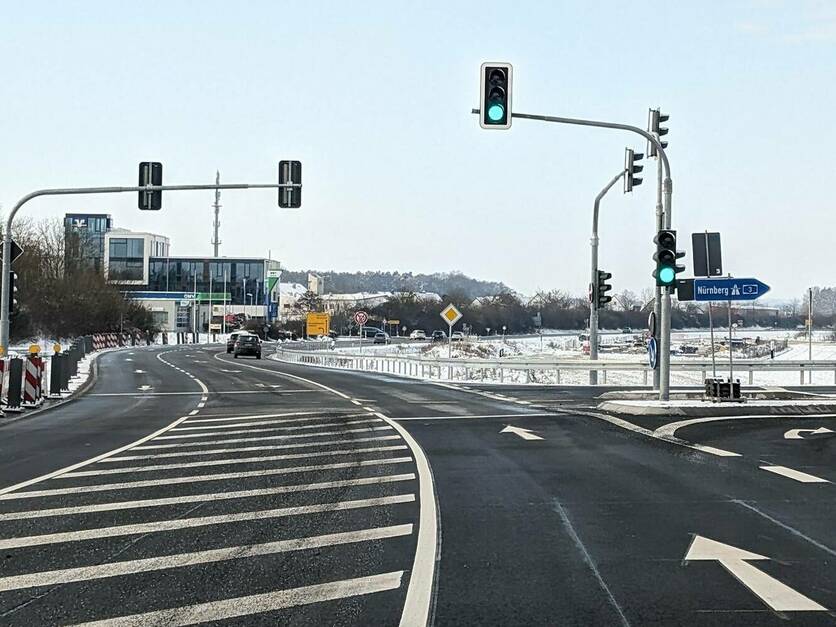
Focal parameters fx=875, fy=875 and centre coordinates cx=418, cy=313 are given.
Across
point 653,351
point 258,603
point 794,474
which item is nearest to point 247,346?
point 653,351

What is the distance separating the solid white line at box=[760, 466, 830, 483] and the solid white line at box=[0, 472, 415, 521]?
14.9 feet

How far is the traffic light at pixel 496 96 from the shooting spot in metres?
16.5

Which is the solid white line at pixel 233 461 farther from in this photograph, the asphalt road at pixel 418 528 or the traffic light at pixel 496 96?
the traffic light at pixel 496 96

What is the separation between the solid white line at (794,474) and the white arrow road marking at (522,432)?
4270mm

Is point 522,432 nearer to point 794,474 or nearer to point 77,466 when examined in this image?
point 794,474

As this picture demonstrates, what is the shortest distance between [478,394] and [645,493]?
58.9 feet

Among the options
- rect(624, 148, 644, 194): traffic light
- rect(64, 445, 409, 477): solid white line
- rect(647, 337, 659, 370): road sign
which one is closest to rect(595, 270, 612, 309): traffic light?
rect(624, 148, 644, 194): traffic light

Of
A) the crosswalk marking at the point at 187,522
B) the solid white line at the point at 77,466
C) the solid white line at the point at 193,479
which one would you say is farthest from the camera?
the solid white line at the point at 77,466

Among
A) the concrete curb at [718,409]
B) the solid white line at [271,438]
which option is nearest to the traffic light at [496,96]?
the solid white line at [271,438]

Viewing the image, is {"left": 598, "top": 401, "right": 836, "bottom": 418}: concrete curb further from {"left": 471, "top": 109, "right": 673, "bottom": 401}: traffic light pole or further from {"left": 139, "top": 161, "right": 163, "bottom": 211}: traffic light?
{"left": 139, "top": 161, "right": 163, "bottom": 211}: traffic light

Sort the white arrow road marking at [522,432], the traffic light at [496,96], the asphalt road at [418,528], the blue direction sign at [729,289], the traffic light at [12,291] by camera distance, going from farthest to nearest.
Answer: the traffic light at [12,291]
the blue direction sign at [729,289]
the traffic light at [496,96]
the white arrow road marking at [522,432]
the asphalt road at [418,528]

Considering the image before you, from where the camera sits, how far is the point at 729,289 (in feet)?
61.1

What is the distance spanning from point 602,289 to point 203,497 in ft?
83.2

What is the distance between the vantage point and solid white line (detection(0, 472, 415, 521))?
26.6 feet
